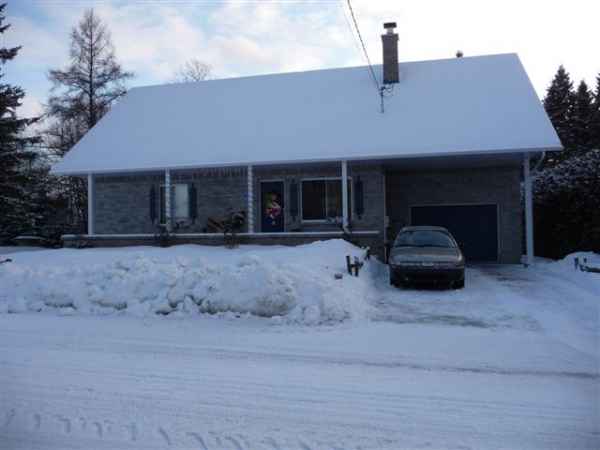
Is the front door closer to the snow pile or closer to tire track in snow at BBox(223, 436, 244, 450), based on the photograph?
the snow pile

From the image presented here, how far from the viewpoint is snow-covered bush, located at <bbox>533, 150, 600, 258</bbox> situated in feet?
51.1

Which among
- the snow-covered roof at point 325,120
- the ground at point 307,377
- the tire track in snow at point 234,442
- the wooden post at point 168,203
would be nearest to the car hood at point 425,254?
the ground at point 307,377

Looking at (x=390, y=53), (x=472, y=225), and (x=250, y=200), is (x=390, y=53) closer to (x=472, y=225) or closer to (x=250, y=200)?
(x=472, y=225)

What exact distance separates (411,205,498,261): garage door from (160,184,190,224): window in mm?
9418

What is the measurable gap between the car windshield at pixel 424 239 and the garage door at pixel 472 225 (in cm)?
572

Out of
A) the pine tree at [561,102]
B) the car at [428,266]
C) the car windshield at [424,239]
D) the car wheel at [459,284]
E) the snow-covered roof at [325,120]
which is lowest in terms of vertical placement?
the car wheel at [459,284]

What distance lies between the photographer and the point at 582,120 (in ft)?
131

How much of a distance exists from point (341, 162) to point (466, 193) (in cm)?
529

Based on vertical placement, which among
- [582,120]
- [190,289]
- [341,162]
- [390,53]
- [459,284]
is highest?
[582,120]

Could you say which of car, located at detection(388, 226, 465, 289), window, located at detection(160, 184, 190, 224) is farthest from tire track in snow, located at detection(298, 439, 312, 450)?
window, located at detection(160, 184, 190, 224)

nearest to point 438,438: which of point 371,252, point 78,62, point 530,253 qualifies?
point 371,252

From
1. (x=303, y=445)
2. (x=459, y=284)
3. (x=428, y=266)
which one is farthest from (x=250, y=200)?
(x=303, y=445)

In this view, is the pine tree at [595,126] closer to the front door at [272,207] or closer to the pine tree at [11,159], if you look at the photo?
the front door at [272,207]

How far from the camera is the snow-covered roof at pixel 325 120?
15992mm
